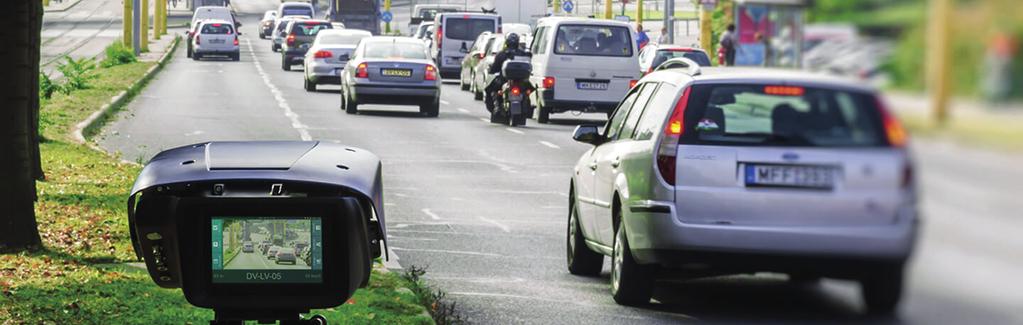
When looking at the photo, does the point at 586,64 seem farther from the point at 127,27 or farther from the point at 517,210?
the point at 127,27

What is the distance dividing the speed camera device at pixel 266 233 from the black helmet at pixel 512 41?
21510mm

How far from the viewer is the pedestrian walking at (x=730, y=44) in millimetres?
2133

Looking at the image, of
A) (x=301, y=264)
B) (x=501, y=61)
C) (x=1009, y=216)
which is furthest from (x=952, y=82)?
(x=501, y=61)

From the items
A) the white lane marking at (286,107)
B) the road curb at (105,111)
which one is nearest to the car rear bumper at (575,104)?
the white lane marking at (286,107)

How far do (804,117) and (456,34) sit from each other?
46897mm

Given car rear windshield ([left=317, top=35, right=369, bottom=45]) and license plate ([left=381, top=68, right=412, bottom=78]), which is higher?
license plate ([left=381, top=68, right=412, bottom=78])

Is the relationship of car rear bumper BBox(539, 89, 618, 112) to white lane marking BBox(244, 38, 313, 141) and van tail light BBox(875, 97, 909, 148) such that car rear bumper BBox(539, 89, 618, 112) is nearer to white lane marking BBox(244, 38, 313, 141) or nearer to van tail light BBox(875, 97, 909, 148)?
white lane marking BBox(244, 38, 313, 141)

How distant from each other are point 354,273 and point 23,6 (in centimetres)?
694

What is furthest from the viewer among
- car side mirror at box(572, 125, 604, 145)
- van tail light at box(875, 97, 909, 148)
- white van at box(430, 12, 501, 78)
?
white van at box(430, 12, 501, 78)

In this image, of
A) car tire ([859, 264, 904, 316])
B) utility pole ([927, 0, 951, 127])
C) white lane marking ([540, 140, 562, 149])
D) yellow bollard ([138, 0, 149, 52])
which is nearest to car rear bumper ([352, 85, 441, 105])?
white lane marking ([540, 140, 562, 149])

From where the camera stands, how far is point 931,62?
1453mm

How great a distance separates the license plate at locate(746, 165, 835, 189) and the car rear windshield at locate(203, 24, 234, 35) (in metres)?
61.4

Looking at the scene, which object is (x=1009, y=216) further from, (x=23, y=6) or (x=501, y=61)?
(x=501, y=61)

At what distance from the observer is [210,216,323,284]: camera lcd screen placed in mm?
6039
